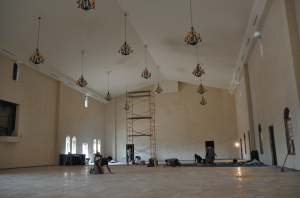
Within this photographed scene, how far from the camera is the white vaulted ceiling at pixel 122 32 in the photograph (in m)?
10.4

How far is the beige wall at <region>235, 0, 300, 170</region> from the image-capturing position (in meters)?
7.90

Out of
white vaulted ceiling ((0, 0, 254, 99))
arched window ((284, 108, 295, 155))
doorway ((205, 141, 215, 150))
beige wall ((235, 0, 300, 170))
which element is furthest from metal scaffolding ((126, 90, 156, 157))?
arched window ((284, 108, 295, 155))

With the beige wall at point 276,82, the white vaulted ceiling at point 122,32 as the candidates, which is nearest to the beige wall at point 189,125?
the white vaulted ceiling at point 122,32

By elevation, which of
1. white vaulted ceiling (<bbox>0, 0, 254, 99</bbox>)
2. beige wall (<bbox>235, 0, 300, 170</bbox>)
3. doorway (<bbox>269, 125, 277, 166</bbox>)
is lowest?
doorway (<bbox>269, 125, 277, 166</bbox>)

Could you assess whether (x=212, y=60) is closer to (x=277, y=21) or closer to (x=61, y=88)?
(x=277, y=21)

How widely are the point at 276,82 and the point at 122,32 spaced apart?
8.49 metres

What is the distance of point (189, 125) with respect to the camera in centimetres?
2336

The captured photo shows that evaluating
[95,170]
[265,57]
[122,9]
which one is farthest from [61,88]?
[265,57]

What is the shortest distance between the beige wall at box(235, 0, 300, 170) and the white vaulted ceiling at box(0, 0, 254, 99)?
1163mm

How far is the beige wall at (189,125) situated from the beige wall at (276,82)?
9148 millimetres

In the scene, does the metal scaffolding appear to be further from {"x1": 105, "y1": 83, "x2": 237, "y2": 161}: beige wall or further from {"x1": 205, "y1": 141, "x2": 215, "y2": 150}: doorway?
{"x1": 205, "y1": 141, "x2": 215, "y2": 150}: doorway

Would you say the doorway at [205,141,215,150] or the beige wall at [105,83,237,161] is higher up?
the beige wall at [105,83,237,161]

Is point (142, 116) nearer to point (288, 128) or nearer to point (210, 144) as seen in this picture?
point (210, 144)

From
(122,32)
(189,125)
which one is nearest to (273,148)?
(122,32)
